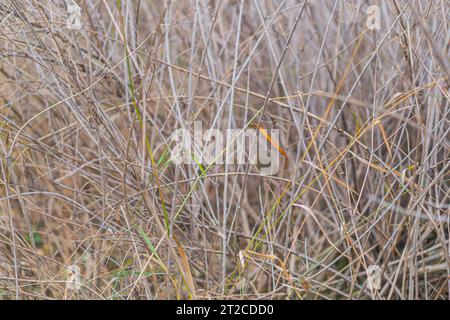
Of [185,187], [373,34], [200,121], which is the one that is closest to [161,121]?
[200,121]

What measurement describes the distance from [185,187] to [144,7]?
0.61m

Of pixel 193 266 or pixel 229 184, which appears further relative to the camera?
pixel 229 184

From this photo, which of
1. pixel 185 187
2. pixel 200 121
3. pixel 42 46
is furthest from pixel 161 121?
pixel 42 46

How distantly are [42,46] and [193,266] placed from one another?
52 centimetres

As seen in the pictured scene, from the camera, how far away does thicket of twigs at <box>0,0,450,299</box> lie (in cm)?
103

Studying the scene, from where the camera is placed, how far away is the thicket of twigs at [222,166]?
40.5 inches

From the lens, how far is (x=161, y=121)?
1.44 metres

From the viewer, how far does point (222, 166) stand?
1.32 meters

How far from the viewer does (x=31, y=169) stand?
1.40 meters

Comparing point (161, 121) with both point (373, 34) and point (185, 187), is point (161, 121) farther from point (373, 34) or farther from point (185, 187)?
point (373, 34)

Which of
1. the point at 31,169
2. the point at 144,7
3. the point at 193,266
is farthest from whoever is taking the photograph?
the point at 144,7

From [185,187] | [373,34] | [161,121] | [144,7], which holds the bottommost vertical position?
[185,187]
